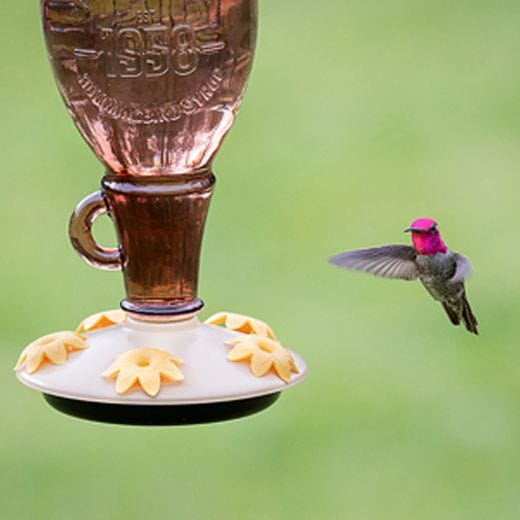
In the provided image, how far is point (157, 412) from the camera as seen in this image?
6.61ft

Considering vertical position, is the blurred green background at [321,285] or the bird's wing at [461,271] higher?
the bird's wing at [461,271]

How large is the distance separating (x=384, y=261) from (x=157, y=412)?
74 cm

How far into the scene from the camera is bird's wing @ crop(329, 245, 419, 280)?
252 cm

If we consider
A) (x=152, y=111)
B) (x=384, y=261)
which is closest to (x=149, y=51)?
(x=152, y=111)

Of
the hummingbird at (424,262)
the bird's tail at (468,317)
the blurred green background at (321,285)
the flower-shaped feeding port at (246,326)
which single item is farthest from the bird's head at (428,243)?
the blurred green background at (321,285)

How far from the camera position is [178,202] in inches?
85.7

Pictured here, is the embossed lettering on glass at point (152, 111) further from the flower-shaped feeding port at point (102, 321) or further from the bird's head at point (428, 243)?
the bird's head at point (428, 243)

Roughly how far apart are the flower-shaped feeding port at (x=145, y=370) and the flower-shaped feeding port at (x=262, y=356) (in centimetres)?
9

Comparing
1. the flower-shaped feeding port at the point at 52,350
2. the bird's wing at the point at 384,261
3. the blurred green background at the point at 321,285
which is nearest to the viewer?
the flower-shaped feeding port at the point at 52,350

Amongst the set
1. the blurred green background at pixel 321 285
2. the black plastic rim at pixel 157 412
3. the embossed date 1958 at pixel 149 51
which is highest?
the embossed date 1958 at pixel 149 51

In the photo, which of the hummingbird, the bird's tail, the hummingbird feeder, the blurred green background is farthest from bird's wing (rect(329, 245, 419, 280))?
the blurred green background

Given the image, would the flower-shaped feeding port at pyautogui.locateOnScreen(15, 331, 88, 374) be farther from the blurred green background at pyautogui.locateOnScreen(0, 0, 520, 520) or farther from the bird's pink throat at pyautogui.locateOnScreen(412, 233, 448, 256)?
the blurred green background at pyautogui.locateOnScreen(0, 0, 520, 520)

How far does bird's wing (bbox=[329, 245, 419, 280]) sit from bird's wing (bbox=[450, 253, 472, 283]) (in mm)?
77

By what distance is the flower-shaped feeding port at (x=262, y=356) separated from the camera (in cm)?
210
